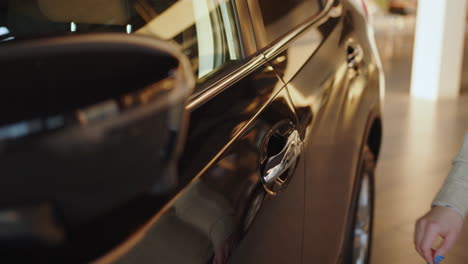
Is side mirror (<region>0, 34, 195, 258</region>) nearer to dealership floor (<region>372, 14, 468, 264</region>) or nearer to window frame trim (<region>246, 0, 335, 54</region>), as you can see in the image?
window frame trim (<region>246, 0, 335, 54</region>)

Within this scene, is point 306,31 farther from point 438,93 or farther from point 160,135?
point 438,93

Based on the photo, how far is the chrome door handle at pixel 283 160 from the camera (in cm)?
114

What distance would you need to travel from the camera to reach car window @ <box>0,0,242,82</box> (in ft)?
3.92

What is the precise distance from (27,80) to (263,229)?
2.12 feet

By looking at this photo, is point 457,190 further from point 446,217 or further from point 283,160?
point 283,160

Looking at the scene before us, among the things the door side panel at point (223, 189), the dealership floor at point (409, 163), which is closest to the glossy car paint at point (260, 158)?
the door side panel at point (223, 189)

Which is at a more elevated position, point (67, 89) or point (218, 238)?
point (67, 89)

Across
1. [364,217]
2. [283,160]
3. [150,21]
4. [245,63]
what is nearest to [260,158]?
[283,160]

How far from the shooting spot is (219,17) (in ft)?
4.45

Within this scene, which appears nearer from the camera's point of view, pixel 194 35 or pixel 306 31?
pixel 194 35

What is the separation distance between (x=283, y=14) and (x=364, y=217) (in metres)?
1.04

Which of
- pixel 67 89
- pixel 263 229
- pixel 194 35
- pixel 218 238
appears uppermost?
pixel 67 89

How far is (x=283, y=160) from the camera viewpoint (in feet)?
3.94

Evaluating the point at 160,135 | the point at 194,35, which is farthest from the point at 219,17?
the point at 160,135
